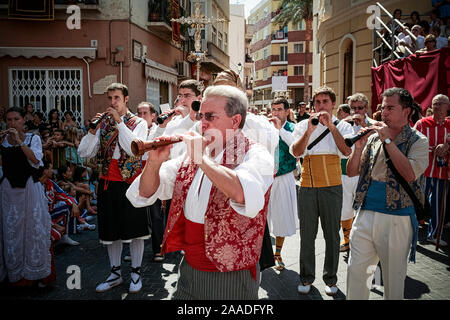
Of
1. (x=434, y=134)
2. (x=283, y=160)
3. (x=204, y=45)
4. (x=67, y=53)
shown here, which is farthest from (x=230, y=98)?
(x=204, y=45)

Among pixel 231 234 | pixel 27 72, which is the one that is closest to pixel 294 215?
pixel 231 234

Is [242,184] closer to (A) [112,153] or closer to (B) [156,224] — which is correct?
(A) [112,153]

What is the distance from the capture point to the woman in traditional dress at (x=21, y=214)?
4.21m

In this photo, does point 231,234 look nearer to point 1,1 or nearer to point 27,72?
point 27,72

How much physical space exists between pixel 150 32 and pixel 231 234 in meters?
12.9

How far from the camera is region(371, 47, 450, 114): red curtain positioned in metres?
7.05

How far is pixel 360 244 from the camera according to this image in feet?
10.4

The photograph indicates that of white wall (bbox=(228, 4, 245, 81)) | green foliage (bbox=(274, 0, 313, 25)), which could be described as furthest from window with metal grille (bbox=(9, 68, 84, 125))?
white wall (bbox=(228, 4, 245, 81))

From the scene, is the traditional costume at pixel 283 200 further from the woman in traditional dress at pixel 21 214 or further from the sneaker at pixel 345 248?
the woman in traditional dress at pixel 21 214

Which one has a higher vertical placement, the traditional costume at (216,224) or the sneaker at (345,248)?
the traditional costume at (216,224)

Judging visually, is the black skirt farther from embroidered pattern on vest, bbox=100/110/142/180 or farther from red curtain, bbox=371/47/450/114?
red curtain, bbox=371/47/450/114

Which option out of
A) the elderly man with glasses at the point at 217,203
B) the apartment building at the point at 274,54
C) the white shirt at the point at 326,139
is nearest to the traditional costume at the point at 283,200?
the white shirt at the point at 326,139

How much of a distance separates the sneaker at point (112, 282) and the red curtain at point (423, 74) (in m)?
6.27

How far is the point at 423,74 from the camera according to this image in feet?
24.9
